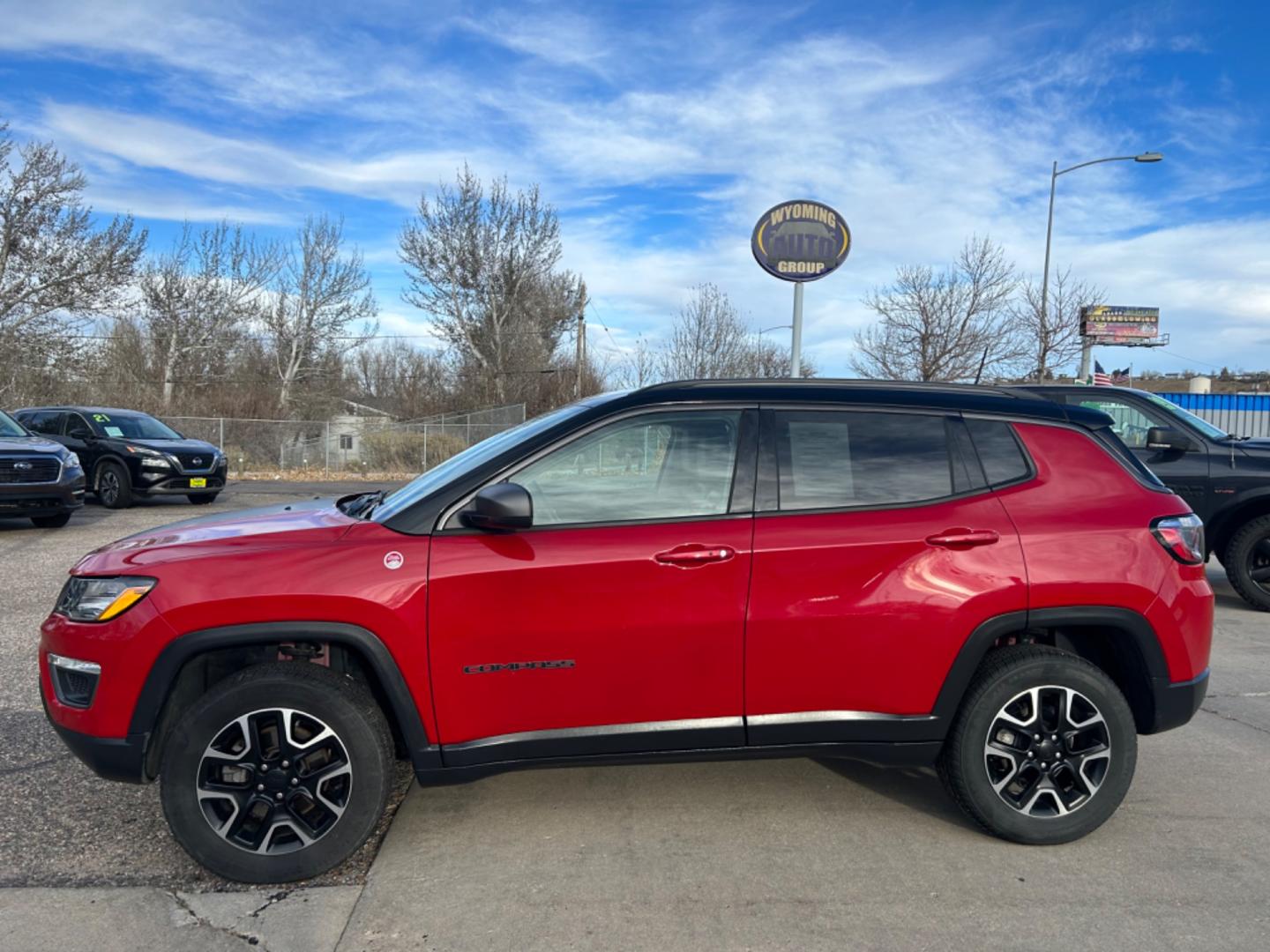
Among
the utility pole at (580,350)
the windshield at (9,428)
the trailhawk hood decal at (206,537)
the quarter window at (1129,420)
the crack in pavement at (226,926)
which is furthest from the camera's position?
the utility pole at (580,350)

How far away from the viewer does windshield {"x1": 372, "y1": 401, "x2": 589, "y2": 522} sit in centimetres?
346

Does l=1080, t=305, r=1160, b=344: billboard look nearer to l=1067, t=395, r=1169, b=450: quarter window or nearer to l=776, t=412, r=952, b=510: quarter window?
l=1067, t=395, r=1169, b=450: quarter window

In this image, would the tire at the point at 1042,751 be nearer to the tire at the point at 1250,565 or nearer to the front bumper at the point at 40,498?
the tire at the point at 1250,565

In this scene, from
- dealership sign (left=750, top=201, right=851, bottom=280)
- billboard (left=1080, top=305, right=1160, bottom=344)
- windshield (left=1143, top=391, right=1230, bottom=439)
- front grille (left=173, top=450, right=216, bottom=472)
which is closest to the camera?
windshield (left=1143, top=391, right=1230, bottom=439)

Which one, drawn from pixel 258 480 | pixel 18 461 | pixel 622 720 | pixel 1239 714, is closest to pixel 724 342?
pixel 258 480

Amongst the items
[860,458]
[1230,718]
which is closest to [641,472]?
[860,458]

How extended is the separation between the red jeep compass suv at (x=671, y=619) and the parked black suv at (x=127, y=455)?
12021 mm

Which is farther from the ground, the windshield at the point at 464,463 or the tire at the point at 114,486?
the windshield at the point at 464,463

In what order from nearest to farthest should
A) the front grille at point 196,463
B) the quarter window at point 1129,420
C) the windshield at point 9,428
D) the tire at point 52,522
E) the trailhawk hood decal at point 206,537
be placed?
the trailhawk hood decal at point 206,537, the quarter window at point 1129,420, the windshield at point 9,428, the tire at point 52,522, the front grille at point 196,463

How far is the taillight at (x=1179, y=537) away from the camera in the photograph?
357 cm

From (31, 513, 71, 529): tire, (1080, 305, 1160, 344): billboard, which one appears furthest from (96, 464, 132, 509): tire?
(1080, 305, 1160, 344): billboard

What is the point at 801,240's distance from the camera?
12961mm

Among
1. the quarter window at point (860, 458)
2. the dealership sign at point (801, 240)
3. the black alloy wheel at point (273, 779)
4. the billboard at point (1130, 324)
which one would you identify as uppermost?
the billboard at point (1130, 324)

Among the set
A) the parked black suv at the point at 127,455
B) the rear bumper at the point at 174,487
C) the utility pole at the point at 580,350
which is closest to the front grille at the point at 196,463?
the parked black suv at the point at 127,455
